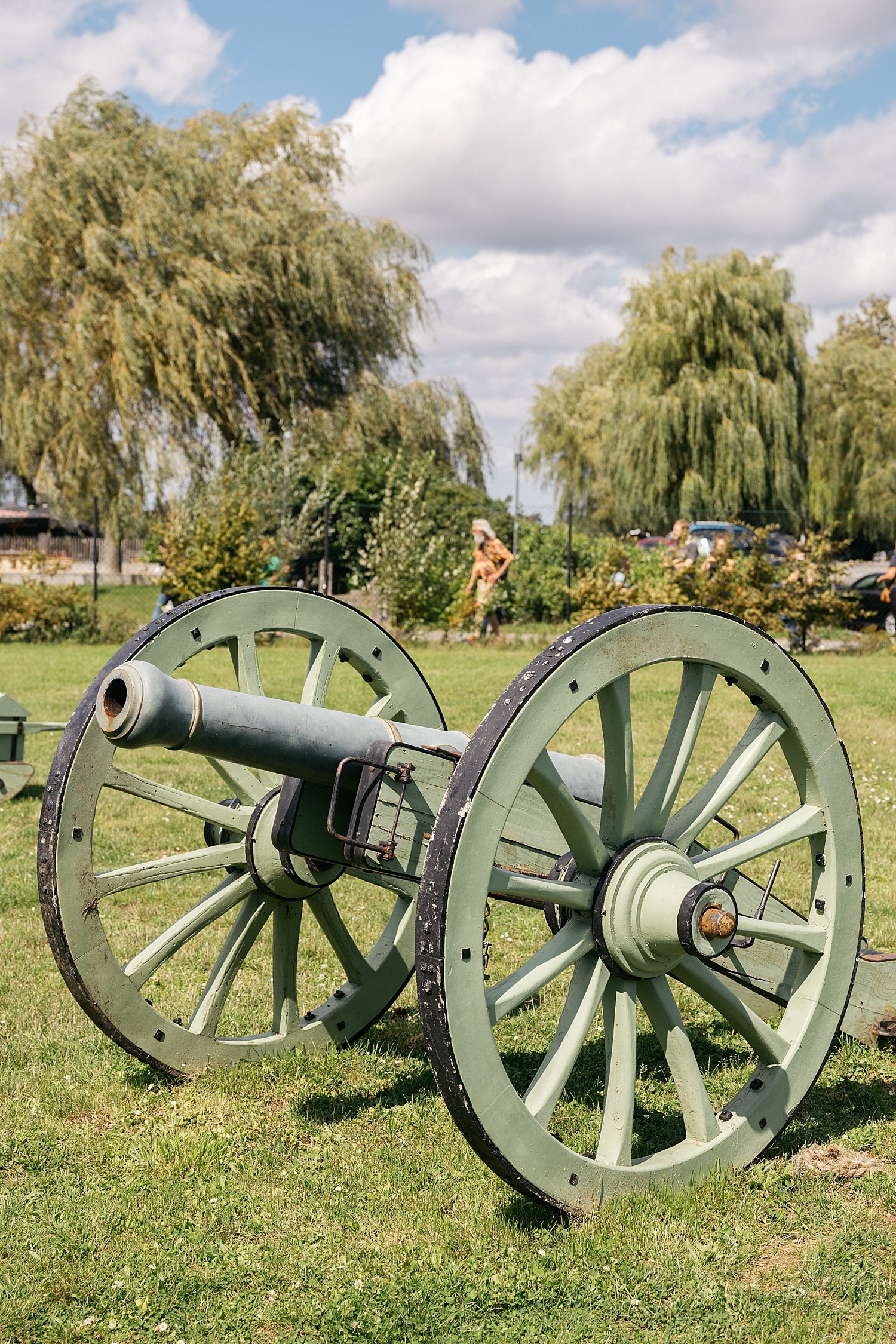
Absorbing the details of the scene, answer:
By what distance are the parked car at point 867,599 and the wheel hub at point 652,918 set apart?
14442mm

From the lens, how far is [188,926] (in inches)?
150

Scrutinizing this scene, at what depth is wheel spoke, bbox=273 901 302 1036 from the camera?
3.99 m

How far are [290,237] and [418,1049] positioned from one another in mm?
23224

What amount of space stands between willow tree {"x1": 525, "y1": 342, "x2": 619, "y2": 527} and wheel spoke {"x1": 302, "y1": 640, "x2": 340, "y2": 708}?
3032 cm

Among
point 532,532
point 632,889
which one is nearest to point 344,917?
point 632,889

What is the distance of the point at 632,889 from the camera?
3051 mm

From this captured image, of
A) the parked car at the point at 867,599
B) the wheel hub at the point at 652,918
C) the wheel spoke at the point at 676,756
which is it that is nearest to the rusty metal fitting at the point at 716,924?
the wheel hub at the point at 652,918

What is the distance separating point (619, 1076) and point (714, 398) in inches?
1017

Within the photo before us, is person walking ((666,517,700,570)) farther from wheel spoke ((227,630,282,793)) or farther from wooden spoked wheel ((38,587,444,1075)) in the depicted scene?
wheel spoke ((227,630,282,793))

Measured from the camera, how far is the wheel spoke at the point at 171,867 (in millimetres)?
3611

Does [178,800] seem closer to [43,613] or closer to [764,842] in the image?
[764,842]

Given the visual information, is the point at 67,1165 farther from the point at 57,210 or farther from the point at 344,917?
the point at 57,210

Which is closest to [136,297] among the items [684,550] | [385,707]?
[684,550]

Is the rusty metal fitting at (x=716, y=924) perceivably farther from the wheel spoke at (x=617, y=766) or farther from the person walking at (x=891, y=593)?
the person walking at (x=891, y=593)
